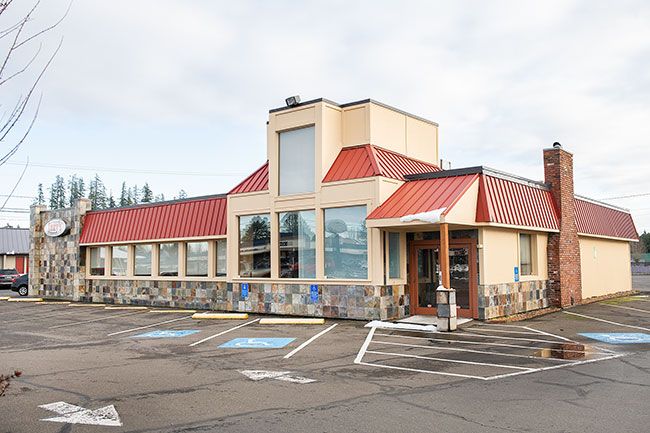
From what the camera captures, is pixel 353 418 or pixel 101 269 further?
pixel 101 269

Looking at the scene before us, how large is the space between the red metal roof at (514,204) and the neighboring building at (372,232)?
0.19 feet

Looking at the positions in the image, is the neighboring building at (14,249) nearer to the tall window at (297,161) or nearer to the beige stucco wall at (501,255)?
the tall window at (297,161)

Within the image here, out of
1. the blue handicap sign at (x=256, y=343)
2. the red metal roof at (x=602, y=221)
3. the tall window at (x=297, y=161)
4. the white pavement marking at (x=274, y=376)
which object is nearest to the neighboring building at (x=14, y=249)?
the tall window at (x=297, y=161)

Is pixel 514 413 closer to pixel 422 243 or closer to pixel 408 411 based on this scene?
pixel 408 411

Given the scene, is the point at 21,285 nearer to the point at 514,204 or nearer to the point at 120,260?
the point at 120,260

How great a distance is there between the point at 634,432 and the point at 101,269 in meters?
25.8

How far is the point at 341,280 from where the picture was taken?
17594mm

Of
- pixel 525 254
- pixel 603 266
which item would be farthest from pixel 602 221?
pixel 525 254

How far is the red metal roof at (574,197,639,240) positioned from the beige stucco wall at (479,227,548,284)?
3.57 meters

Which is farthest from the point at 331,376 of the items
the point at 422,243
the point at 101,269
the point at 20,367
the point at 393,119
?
the point at 101,269

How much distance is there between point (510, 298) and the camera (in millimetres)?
17609

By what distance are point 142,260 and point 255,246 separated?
26.2 ft

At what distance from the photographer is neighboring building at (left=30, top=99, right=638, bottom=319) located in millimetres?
16828

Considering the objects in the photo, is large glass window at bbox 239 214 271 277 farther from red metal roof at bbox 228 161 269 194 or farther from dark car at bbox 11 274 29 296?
dark car at bbox 11 274 29 296
